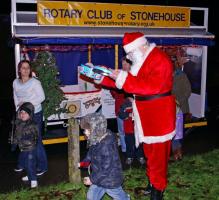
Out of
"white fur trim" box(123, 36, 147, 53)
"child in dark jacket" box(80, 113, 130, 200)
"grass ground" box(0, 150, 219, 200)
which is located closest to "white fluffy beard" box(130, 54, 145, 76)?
"white fur trim" box(123, 36, 147, 53)

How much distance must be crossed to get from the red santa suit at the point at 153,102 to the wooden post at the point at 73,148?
1.20 m

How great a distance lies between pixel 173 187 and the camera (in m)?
6.95

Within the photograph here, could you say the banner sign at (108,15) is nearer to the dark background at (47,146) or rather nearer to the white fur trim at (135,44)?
the dark background at (47,146)

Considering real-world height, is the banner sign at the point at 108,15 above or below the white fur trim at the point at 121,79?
above

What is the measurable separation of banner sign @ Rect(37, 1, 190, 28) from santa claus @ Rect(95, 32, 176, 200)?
3443mm

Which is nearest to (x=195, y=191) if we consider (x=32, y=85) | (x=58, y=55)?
(x=32, y=85)

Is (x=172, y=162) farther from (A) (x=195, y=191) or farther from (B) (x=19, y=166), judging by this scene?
(B) (x=19, y=166)

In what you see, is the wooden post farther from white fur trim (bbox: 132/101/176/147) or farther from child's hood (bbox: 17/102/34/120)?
white fur trim (bbox: 132/101/176/147)

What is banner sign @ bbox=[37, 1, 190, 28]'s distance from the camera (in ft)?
28.6

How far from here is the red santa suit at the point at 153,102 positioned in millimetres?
5402

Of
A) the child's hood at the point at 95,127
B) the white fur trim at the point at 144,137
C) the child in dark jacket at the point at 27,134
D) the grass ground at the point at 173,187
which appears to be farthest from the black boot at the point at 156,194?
the child in dark jacket at the point at 27,134

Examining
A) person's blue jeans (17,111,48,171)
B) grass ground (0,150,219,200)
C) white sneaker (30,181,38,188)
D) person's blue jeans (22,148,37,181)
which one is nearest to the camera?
grass ground (0,150,219,200)

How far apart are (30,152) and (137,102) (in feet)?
7.13

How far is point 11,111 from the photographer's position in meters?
12.8
